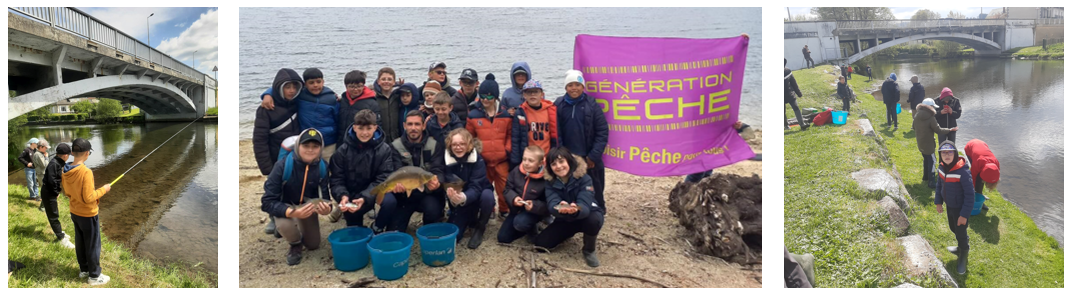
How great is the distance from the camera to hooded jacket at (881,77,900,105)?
14.2 feet

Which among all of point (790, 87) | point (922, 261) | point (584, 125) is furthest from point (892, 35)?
point (584, 125)

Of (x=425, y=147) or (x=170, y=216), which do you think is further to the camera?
(x=170, y=216)

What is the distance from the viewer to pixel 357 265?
11.5 feet

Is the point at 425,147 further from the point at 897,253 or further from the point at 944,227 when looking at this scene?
the point at 944,227

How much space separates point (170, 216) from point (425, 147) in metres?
4.02

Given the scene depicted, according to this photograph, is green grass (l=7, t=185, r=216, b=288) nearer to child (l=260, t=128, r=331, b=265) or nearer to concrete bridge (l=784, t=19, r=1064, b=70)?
child (l=260, t=128, r=331, b=265)

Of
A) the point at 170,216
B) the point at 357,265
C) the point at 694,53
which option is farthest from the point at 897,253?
the point at 170,216

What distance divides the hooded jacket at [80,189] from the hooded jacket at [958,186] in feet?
21.7

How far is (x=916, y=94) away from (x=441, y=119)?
4.18m

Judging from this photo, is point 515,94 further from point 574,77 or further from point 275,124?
point 275,124

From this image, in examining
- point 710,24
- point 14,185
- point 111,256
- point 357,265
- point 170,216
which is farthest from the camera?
point 710,24

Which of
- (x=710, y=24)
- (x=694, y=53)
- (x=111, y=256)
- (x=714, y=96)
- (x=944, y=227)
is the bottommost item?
(x=111, y=256)

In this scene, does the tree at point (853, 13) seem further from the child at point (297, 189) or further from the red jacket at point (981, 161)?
the child at point (297, 189)

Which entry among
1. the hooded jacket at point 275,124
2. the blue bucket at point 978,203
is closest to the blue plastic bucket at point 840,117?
the blue bucket at point 978,203
